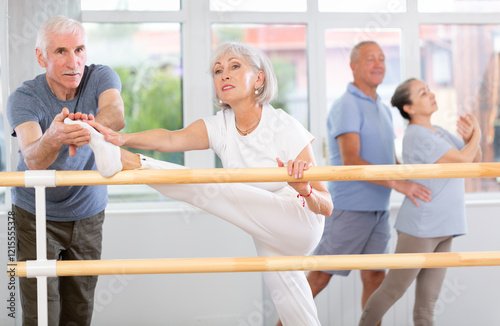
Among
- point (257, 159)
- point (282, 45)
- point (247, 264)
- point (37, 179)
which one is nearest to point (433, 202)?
point (257, 159)

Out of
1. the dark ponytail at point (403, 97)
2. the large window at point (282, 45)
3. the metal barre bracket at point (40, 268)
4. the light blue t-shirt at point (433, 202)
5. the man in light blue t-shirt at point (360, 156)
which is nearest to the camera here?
the metal barre bracket at point (40, 268)

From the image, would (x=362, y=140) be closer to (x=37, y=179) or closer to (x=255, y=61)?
(x=255, y=61)

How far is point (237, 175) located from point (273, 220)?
271mm

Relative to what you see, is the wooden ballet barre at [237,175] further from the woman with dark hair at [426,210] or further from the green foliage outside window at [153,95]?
the green foliage outside window at [153,95]

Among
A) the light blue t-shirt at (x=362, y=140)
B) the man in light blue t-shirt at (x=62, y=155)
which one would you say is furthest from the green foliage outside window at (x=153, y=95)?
the man in light blue t-shirt at (x=62, y=155)

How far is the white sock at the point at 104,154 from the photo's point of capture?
1430mm

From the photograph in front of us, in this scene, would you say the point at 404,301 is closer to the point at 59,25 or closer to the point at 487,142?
the point at 487,142

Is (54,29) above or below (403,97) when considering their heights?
above

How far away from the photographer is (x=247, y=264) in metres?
1.45

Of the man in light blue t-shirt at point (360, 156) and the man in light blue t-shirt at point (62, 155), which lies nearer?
the man in light blue t-shirt at point (62, 155)

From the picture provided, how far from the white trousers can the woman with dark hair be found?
0.73m

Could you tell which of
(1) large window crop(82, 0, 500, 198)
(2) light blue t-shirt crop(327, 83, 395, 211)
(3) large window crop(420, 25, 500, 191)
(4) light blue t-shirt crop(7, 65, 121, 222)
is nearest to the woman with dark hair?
(2) light blue t-shirt crop(327, 83, 395, 211)

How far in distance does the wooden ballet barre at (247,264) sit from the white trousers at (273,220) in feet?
0.66

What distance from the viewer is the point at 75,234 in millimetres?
2035
